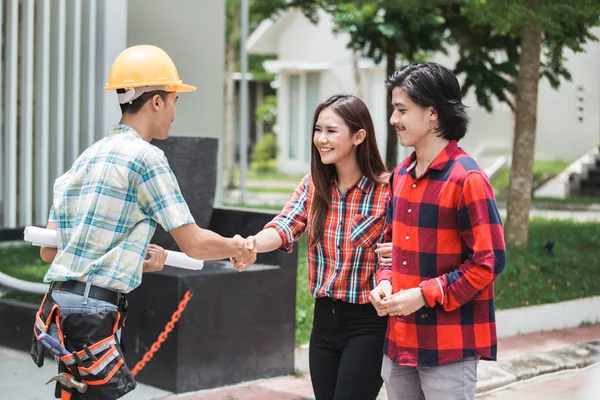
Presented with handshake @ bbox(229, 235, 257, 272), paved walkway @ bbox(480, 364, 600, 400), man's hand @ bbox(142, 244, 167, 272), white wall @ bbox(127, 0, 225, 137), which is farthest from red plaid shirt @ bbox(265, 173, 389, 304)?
white wall @ bbox(127, 0, 225, 137)

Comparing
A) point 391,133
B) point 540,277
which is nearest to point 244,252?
point 540,277

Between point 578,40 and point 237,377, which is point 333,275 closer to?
point 237,377

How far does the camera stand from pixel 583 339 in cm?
802

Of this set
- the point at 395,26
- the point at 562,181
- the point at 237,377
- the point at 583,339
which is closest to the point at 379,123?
the point at 562,181

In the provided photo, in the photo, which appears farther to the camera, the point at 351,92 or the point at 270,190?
the point at 351,92

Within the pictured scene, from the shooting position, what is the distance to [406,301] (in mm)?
3244

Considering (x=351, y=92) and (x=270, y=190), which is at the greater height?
(x=351, y=92)

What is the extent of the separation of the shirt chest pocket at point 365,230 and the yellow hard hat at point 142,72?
1.01 m

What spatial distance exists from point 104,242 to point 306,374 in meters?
3.62

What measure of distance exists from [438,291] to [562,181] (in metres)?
20.2

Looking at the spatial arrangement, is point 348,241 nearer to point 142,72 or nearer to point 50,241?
point 142,72

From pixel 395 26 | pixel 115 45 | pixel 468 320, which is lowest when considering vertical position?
pixel 468 320

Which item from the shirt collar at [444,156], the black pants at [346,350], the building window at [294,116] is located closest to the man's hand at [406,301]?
the shirt collar at [444,156]

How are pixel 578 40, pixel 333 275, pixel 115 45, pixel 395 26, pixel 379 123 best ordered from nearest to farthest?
pixel 333 275, pixel 115 45, pixel 578 40, pixel 395 26, pixel 379 123
